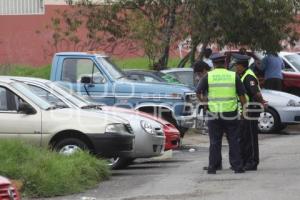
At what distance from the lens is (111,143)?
38.5ft

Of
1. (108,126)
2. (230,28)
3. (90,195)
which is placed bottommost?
(90,195)

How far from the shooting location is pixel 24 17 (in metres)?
38.5

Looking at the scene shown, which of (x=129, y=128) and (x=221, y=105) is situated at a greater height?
(x=221, y=105)

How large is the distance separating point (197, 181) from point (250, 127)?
1595mm

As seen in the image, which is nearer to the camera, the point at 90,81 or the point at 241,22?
the point at 90,81

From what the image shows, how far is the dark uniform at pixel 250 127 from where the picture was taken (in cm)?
1198

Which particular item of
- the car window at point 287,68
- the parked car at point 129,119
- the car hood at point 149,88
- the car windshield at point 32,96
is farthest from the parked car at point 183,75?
the car windshield at point 32,96

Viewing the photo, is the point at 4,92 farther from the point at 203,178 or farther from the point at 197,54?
the point at 197,54

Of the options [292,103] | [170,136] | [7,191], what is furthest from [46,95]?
[292,103]

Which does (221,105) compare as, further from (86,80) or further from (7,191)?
(7,191)

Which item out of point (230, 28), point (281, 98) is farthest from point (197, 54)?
point (281, 98)

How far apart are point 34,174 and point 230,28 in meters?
12.3

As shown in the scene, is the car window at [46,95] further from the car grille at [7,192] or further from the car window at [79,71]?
the car grille at [7,192]

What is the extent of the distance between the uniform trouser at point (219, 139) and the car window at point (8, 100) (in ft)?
9.99
